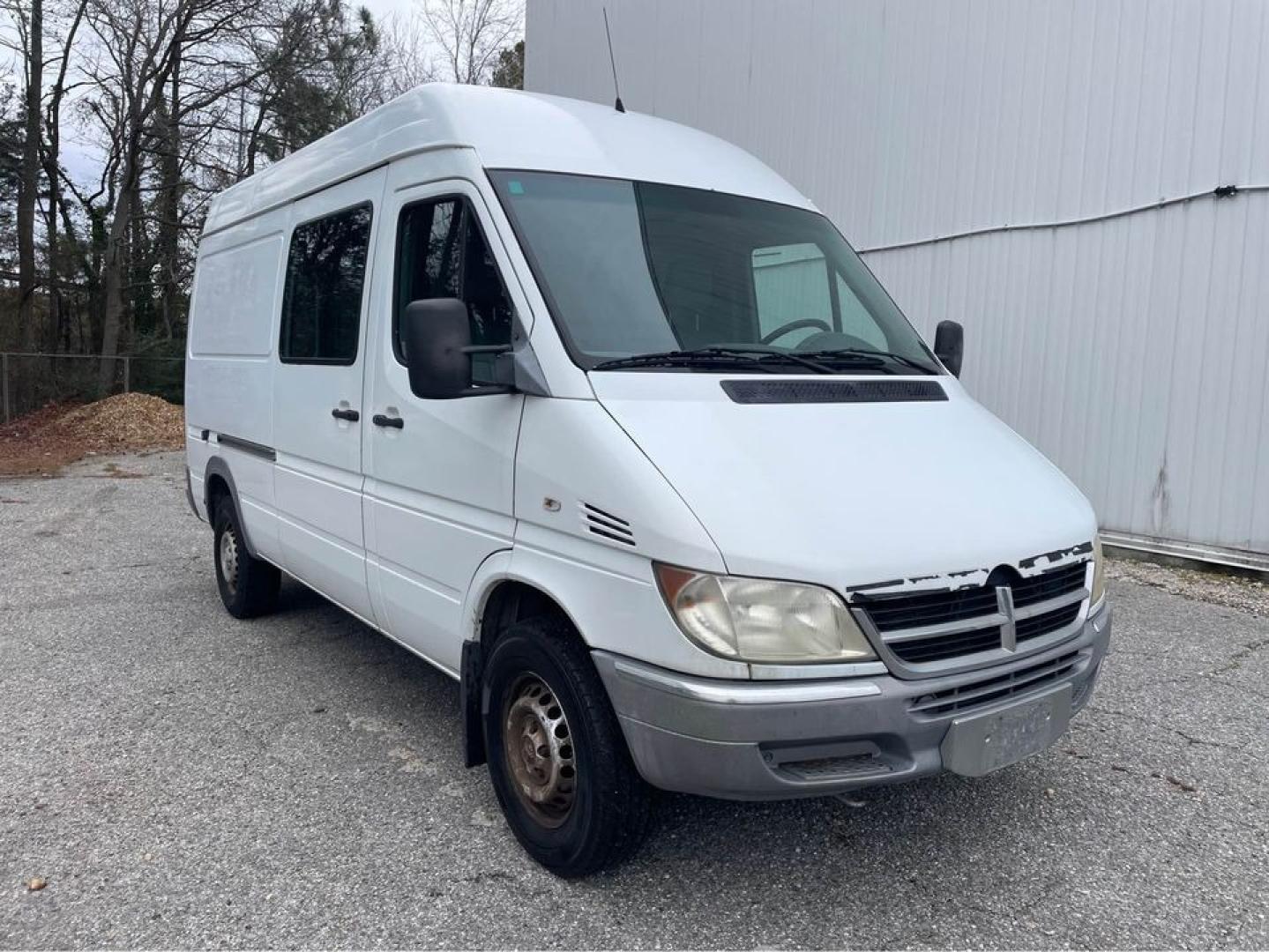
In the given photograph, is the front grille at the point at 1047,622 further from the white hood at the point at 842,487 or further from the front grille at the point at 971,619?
the white hood at the point at 842,487

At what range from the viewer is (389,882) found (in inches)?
121

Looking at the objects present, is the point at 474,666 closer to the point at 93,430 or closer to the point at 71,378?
the point at 93,430

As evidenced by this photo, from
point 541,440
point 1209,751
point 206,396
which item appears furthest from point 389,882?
point 206,396

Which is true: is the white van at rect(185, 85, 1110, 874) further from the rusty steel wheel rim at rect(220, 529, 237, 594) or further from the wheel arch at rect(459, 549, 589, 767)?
the rusty steel wheel rim at rect(220, 529, 237, 594)

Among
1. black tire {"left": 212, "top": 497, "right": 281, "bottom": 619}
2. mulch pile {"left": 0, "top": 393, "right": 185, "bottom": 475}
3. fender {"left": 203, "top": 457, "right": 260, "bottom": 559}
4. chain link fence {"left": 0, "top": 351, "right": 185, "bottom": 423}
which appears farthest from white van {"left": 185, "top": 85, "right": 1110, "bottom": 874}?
chain link fence {"left": 0, "top": 351, "right": 185, "bottom": 423}

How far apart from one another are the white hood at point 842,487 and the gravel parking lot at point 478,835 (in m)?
1.11

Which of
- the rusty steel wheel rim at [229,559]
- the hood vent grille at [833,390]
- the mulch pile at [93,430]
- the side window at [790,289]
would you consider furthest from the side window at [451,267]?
the mulch pile at [93,430]

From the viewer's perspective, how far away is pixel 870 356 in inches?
146

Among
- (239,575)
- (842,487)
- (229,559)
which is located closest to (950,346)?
(842,487)

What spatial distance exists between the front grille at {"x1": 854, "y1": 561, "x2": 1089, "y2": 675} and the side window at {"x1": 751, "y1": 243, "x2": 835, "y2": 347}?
122 centimetres

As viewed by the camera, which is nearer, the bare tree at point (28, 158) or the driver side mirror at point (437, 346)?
the driver side mirror at point (437, 346)

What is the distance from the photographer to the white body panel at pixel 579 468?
2.64 meters

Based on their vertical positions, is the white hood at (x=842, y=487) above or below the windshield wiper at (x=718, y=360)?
below

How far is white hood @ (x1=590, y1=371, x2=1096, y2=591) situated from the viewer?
258 centimetres
